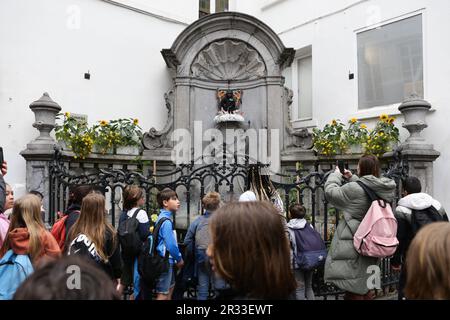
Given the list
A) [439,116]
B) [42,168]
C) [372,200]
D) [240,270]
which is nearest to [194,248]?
[372,200]

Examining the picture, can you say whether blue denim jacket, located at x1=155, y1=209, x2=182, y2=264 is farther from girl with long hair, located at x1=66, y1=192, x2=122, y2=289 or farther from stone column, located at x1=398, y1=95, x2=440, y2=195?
stone column, located at x1=398, y1=95, x2=440, y2=195

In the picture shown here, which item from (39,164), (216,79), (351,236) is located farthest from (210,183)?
(351,236)

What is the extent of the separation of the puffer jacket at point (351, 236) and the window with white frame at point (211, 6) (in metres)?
9.55

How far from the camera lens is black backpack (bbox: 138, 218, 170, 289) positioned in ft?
12.1

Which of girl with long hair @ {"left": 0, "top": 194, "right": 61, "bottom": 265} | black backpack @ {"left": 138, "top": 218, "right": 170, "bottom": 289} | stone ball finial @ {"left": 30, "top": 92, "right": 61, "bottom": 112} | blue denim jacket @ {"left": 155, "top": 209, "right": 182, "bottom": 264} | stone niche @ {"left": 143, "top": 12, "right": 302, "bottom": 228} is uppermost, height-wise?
stone niche @ {"left": 143, "top": 12, "right": 302, "bottom": 228}

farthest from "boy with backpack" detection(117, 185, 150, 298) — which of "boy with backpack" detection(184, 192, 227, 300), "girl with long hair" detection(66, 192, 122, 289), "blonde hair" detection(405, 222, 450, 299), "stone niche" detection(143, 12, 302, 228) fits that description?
"stone niche" detection(143, 12, 302, 228)

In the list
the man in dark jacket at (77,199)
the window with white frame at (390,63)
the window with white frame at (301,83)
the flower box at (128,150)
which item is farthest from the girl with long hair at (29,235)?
the window with white frame at (301,83)

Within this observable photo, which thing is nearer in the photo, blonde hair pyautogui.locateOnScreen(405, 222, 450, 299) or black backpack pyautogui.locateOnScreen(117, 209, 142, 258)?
blonde hair pyautogui.locateOnScreen(405, 222, 450, 299)

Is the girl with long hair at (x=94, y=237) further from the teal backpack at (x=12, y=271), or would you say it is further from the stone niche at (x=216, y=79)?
the stone niche at (x=216, y=79)

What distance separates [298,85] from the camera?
36.9ft

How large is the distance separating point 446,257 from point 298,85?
10.1 metres

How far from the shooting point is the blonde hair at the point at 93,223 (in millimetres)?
3367

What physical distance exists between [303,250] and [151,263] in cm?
166
